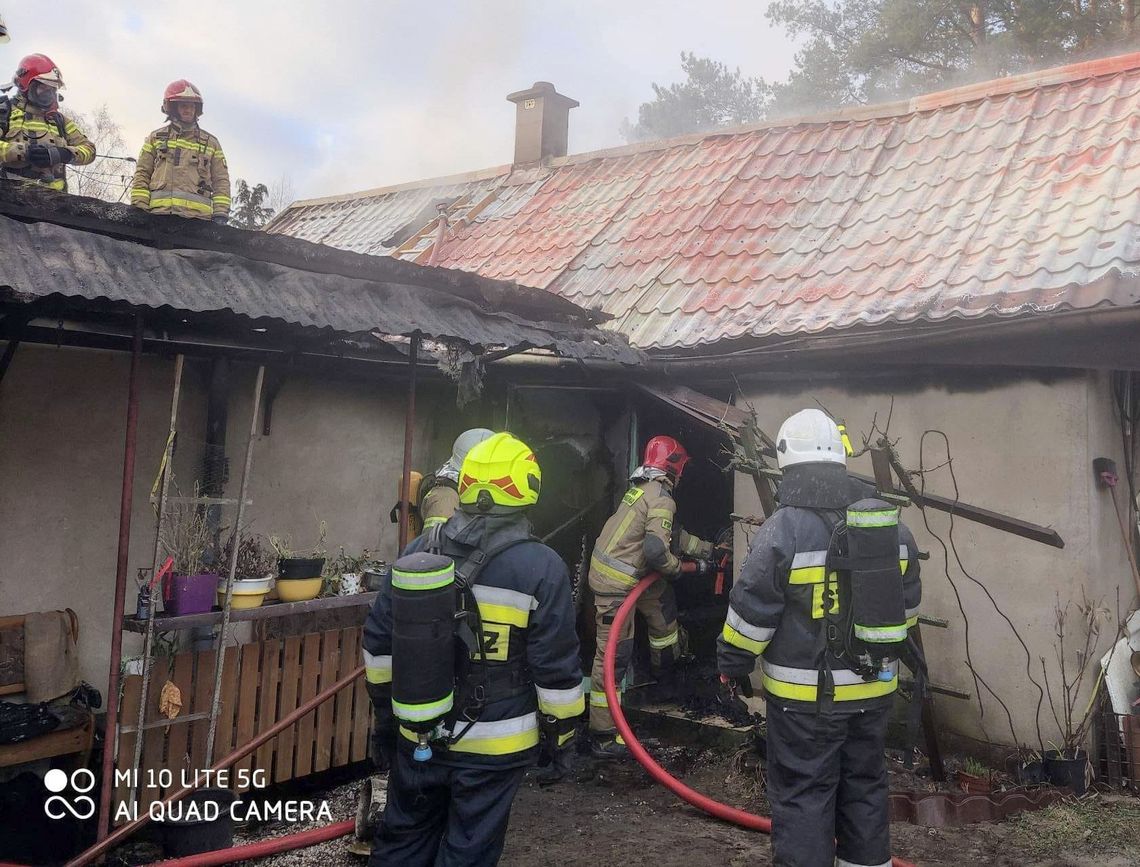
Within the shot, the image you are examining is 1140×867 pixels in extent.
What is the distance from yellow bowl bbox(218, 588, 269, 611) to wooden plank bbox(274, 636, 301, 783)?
0.36 m

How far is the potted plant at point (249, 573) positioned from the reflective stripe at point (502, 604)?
214cm

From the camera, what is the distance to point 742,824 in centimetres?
478

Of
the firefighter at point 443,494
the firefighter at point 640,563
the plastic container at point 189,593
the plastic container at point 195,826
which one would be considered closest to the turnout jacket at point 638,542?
the firefighter at point 640,563

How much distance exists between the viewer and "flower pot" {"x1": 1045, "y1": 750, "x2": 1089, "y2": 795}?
5.05m

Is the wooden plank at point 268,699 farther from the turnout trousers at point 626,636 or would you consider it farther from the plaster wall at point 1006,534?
the plaster wall at point 1006,534

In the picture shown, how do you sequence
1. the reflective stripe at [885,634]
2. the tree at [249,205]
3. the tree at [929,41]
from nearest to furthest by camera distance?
the reflective stripe at [885,634] < the tree at [929,41] < the tree at [249,205]

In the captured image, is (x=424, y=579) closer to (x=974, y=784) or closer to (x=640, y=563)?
(x=640, y=563)

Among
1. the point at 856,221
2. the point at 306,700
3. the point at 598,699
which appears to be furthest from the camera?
the point at 856,221

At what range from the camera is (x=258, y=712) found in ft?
17.4

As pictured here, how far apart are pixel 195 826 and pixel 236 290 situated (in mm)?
2820

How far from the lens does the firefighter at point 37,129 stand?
5793mm

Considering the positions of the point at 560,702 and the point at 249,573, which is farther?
the point at 249,573

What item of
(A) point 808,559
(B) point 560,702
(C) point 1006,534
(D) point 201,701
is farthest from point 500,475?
(C) point 1006,534

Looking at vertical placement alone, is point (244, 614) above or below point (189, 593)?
below
